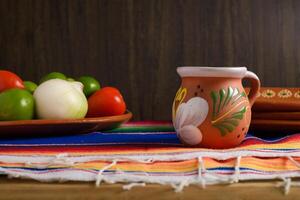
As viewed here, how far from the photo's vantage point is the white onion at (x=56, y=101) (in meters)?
0.71

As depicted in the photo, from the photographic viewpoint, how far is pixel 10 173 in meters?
0.44

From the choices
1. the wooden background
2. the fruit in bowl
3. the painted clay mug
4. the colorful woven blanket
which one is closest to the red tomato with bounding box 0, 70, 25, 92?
the fruit in bowl

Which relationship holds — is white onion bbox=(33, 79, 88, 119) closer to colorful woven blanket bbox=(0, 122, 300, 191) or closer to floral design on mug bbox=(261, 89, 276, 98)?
colorful woven blanket bbox=(0, 122, 300, 191)

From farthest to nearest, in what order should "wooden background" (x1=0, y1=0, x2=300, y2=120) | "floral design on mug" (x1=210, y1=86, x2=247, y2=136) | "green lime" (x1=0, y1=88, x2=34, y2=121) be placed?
"wooden background" (x1=0, y1=0, x2=300, y2=120) < "green lime" (x1=0, y1=88, x2=34, y2=121) < "floral design on mug" (x1=210, y1=86, x2=247, y2=136)

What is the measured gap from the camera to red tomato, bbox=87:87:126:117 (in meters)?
0.81

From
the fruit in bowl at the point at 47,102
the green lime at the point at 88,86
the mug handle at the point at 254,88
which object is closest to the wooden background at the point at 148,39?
the green lime at the point at 88,86

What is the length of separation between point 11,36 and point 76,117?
653 mm

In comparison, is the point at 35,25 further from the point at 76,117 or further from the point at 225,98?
the point at 225,98

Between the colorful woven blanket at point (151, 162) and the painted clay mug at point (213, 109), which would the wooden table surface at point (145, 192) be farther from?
the painted clay mug at point (213, 109)

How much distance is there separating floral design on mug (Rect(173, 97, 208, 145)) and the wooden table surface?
0.14m

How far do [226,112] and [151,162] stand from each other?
13 centimetres

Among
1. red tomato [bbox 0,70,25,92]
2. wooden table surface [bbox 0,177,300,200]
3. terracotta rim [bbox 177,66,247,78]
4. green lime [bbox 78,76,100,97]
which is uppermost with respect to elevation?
terracotta rim [bbox 177,66,247,78]

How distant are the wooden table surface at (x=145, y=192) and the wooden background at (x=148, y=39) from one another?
0.87 meters

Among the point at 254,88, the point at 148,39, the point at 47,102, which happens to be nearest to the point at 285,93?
the point at 254,88
